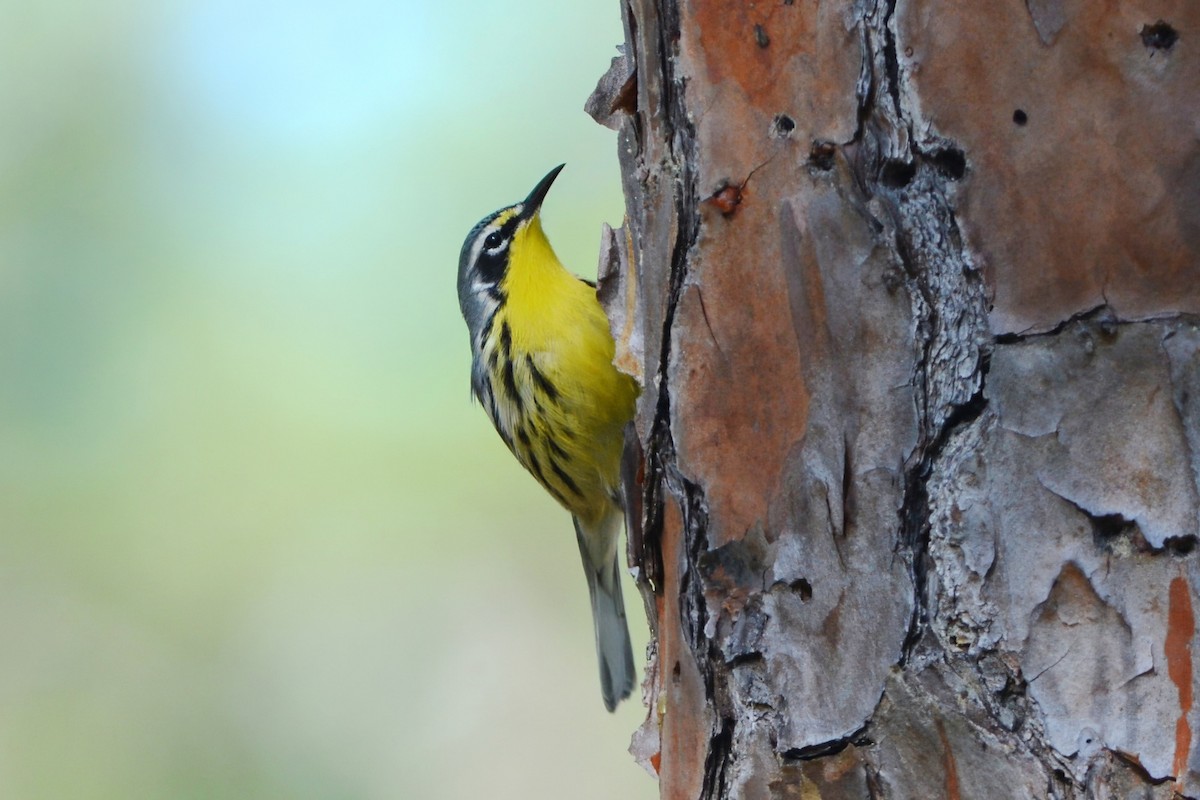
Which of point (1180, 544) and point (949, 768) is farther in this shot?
point (949, 768)

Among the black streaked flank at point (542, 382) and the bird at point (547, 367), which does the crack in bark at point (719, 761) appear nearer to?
the bird at point (547, 367)

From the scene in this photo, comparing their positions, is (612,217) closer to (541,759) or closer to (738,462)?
(541,759)

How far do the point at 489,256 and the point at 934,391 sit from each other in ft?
10.7

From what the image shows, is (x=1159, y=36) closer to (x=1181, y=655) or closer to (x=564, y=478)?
(x=1181, y=655)

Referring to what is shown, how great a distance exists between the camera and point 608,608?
5.57 meters

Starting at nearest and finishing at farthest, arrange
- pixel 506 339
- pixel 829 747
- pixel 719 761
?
pixel 829 747
pixel 719 761
pixel 506 339

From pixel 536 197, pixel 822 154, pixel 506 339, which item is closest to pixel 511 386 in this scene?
pixel 506 339

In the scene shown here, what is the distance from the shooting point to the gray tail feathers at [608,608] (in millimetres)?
5426

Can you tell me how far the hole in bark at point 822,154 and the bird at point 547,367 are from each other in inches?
81.7

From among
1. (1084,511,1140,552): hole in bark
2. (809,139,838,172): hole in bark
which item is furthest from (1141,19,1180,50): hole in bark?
(1084,511,1140,552): hole in bark

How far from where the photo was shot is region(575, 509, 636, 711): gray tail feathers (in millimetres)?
5426

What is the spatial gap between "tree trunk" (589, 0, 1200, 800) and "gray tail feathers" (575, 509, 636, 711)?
3.20m

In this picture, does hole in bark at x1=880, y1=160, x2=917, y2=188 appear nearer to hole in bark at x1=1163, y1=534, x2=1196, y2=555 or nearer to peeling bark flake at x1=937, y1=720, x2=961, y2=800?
hole in bark at x1=1163, y1=534, x2=1196, y2=555

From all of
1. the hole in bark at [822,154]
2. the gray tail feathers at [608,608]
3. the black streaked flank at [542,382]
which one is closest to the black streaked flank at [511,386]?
the black streaked flank at [542,382]
